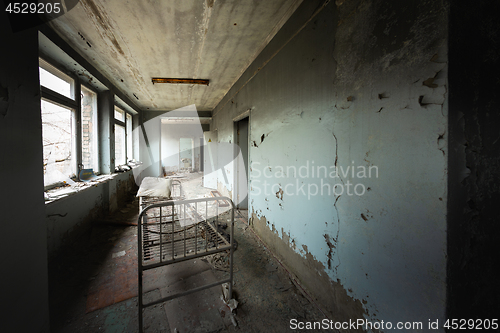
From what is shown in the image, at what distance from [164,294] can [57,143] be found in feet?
9.12

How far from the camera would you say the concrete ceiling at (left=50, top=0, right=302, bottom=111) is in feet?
6.36

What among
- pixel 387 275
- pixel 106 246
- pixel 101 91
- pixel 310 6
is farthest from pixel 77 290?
pixel 101 91

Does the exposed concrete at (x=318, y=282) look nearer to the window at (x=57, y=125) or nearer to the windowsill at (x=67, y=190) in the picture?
the windowsill at (x=67, y=190)

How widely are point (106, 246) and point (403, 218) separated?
3344 mm

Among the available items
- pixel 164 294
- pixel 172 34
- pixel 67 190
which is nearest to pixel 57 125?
pixel 67 190

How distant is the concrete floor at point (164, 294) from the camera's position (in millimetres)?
1505

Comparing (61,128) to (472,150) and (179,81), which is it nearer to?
(179,81)

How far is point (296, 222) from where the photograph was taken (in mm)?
1982

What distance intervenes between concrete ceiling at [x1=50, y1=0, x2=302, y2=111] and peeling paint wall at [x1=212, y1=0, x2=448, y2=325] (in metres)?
0.50

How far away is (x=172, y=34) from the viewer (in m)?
2.43

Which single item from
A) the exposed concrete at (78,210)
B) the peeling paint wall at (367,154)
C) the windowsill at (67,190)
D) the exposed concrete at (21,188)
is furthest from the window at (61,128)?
the peeling paint wall at (367,154)

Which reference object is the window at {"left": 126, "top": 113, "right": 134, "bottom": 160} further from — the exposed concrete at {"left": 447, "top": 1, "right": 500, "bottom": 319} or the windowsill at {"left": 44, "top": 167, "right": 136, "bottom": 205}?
the exposed concrete at {"left": 447, "top": 1, "right": 500, "bottom": 319}

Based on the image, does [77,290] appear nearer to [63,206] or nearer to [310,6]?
[63,206]

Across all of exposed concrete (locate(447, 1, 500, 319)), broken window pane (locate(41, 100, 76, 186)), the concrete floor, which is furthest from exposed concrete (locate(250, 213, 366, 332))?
broken window pane (locate(41, 100, 76, 186))
